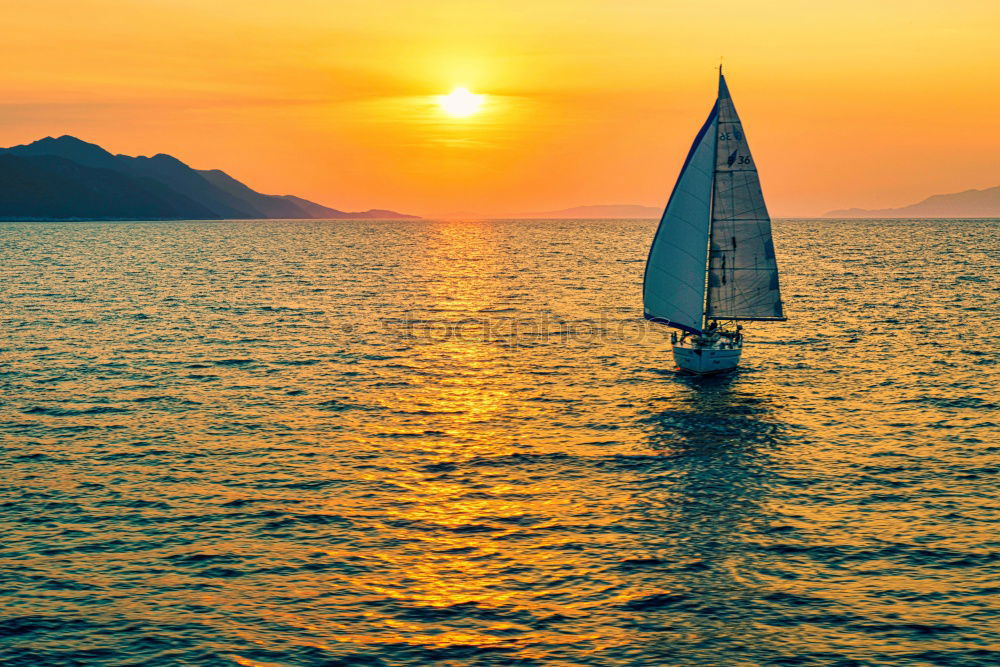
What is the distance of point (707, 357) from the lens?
53125 mm

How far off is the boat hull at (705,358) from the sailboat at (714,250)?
6cm

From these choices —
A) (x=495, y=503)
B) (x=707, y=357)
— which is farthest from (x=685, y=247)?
(x=495, y=503)

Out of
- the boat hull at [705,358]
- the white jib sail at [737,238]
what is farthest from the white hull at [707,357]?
the white jib sail at [737,238]

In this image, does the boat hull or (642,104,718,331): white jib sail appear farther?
the boat hull

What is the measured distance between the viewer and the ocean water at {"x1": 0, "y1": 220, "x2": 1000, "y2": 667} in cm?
2225

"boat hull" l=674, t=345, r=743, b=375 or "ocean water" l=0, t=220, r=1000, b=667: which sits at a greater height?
"boat hull" l=674, t=345, r=743, b=375

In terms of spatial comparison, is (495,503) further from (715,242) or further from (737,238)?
(737,238)

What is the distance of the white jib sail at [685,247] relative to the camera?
5003 cm

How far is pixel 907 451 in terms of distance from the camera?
3816cm

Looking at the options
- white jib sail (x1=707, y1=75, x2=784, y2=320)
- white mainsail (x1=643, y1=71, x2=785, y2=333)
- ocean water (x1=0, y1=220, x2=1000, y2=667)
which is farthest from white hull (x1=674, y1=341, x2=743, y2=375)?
white jib sail (x1=707, y1=75, x2=784, y2=320)

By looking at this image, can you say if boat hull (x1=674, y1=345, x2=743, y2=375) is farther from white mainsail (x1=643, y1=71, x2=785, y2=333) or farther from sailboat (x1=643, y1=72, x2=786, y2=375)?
white mainsail (x1=643, y1=71, x2=785, y2=333)

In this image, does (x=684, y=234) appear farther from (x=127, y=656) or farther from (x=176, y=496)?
(x=127, y=656)

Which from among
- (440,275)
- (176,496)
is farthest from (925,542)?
(440,275)

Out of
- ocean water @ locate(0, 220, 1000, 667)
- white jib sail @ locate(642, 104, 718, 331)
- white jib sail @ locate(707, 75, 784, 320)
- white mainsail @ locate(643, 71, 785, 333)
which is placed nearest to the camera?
ocean water @ locate(0, 220, 1000, 667)
